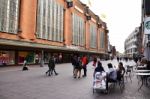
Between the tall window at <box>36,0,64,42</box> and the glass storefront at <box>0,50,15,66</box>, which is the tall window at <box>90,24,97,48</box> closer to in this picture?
the tall window at <box>36,0,64,42</box>

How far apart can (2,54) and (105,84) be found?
24.9 m

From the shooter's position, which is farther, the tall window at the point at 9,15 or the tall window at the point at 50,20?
the tall window at the point at 50,20

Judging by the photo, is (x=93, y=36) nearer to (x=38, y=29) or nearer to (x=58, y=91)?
(x=38, y=29)

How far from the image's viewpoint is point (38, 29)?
143 feet

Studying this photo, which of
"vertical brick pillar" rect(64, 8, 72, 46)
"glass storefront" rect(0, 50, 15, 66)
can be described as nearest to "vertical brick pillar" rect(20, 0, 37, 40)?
"glass storefront" rect(0, 50, 15, 66)

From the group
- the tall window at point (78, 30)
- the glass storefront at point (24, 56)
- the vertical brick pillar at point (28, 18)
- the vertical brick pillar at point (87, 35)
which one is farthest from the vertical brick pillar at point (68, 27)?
the vertical brick pillar at point (87, 35)

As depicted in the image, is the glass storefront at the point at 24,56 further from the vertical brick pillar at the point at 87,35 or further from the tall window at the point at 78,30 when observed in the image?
the vertical brick pillar at the point at 87,35

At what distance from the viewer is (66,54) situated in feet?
192

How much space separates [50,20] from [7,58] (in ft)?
52.3

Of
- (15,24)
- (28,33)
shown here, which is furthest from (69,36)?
(15,24)

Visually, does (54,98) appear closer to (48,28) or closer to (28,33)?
(28,33)

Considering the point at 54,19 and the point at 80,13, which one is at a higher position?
the point at 80,13

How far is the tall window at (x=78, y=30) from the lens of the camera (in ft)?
208

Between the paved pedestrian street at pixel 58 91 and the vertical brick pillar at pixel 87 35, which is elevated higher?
the vertical brick pillar at pixel 87 35
